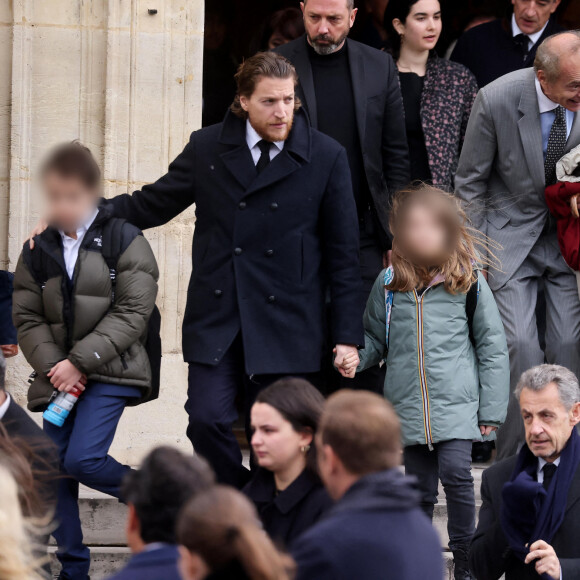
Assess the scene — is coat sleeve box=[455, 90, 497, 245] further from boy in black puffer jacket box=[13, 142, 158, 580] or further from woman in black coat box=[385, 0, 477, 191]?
boy in black puffer jacket box=[13, 142, 158, 580]

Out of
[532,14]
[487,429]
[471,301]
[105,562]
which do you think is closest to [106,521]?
[105,562]

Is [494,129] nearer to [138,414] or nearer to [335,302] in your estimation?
[335,302]

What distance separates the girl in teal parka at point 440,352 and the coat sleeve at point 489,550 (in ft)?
1.70

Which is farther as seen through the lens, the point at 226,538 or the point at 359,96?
the point at 359,96

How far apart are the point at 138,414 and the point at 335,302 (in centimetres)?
186

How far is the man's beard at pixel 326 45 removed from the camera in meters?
5.87

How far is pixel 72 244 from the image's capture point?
5.53 meters

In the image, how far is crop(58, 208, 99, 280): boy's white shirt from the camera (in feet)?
18.1

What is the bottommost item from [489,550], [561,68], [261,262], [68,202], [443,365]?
[489,550]

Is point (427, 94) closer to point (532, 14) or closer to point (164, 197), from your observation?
point (532, 14)

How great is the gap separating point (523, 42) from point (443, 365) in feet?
7.40

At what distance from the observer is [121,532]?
618 centimetres

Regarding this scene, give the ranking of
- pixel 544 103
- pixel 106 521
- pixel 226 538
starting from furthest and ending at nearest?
pixel 106 521, pixel 544 103, pixel 226 538

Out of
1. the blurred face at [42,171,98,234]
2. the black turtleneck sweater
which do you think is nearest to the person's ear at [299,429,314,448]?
the blurred face at [42,171,98,234]
